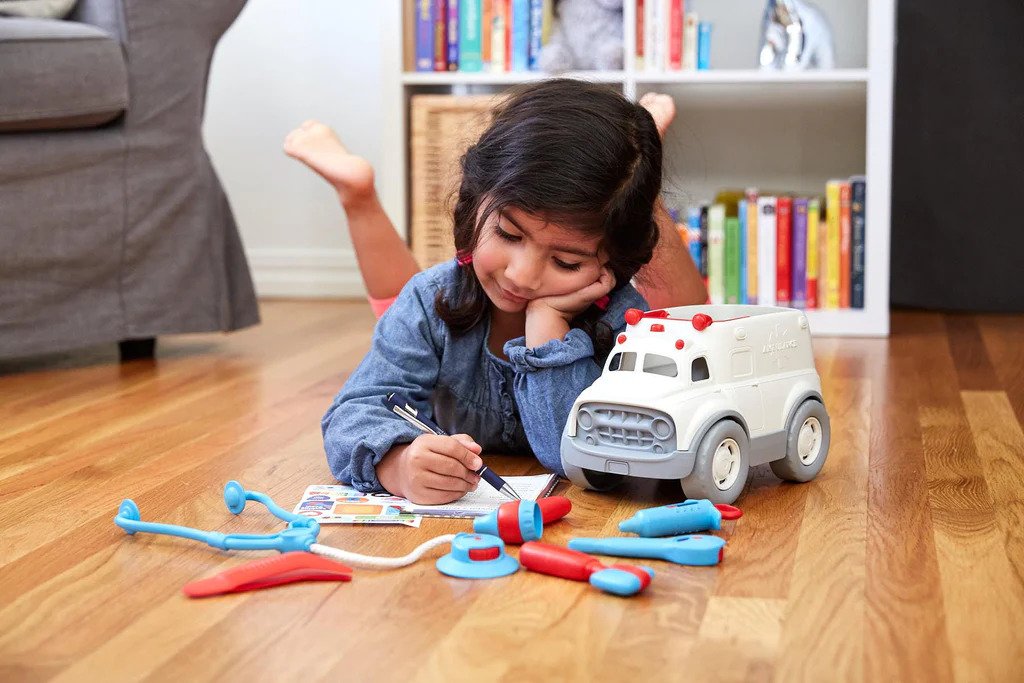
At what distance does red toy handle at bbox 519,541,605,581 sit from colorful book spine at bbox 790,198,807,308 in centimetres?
150

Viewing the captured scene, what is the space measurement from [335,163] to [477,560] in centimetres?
80

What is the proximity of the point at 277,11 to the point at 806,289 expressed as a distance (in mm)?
1344

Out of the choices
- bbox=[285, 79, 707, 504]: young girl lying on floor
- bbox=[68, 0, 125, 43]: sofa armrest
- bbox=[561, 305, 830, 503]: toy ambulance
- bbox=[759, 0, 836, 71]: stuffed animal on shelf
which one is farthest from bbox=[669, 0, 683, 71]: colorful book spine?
bbox=[561, 305, 830, 503]: toy ambulance

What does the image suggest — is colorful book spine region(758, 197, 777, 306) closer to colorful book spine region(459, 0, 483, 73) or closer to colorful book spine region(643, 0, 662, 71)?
colorful book spine region(643, 0, 662, 71)

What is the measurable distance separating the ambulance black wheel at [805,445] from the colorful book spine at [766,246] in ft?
3.70

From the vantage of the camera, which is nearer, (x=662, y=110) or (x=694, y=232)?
(x=662, y=110)

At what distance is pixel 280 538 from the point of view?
98cm

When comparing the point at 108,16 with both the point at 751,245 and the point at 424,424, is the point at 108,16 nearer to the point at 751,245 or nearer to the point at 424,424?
the point at 424,424

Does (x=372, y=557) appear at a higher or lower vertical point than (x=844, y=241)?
lower

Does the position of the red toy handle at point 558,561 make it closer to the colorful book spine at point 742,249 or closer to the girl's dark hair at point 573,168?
the girl's dark hair at point 573,168

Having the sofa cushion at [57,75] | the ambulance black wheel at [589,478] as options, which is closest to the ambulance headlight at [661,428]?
the ambulance black wheel at [589,478]

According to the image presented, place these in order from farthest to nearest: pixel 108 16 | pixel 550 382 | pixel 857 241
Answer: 1. pixel 857 241
2. pixel 108 16
3. pixel 550 382

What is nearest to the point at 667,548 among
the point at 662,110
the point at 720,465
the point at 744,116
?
the point at 720,465

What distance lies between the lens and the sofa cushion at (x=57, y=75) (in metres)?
1.75
